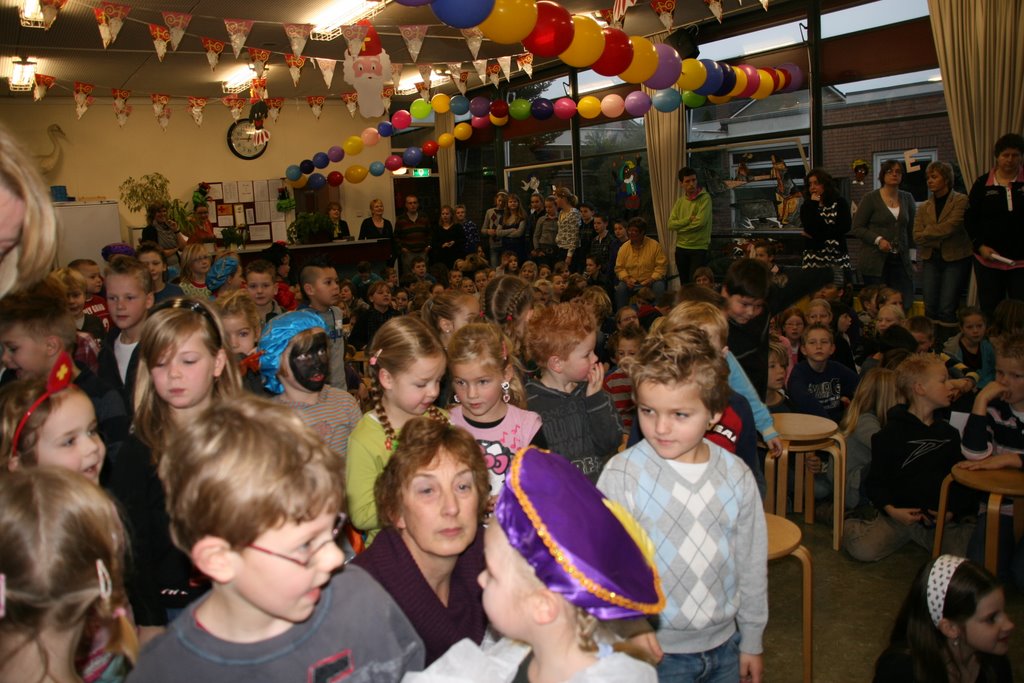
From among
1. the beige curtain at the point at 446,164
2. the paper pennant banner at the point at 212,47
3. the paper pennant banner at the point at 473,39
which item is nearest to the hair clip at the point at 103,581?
the paper pennant banner at the point at 473,39

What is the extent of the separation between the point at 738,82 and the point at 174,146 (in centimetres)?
934

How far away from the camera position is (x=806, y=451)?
3863 millimetres

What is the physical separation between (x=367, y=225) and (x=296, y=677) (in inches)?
450

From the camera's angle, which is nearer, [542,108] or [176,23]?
[176,23]

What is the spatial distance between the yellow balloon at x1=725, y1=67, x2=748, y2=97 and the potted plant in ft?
21.7

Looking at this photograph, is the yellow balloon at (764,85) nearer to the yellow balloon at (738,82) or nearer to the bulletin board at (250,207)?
the yellow balloon at (738,82)

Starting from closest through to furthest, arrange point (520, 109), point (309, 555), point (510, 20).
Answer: point (309, 555)
point (510, 20)
point (520, 109)

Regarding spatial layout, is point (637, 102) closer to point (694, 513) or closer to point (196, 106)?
point (196, 106)

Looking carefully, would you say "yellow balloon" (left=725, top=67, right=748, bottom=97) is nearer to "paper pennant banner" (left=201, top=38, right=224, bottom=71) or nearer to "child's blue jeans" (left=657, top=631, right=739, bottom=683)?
"paper pennant banner" (left=201, top=38, right=224, bottom=71)

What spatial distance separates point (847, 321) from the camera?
5.55 m

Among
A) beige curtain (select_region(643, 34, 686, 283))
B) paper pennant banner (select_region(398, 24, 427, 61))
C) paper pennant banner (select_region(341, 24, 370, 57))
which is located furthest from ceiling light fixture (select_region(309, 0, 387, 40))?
beige curtain (select_region(643, 34, 686, 283))

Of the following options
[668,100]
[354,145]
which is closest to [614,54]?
[668,100]

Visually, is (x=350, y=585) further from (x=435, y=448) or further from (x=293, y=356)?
(x=293, y=356)

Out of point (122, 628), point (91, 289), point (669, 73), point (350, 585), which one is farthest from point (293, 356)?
point (669, 73)
